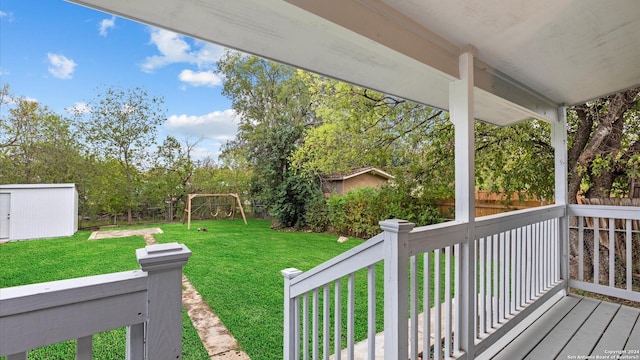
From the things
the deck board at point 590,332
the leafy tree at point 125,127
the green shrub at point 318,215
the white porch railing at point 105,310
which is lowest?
the deck board at point 590,332

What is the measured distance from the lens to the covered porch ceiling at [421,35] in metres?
1.30

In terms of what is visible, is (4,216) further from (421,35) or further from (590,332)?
(590,332)

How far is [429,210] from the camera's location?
6.37 meters

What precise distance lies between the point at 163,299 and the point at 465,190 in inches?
71.8

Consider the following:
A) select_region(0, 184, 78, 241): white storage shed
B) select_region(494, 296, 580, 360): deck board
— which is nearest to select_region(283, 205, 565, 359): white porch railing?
select_region(494, 296, 580, 360): deck board

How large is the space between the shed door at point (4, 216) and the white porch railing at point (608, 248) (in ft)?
37.6

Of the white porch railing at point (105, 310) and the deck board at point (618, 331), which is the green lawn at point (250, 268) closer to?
the white porch railing at point (105, 310)

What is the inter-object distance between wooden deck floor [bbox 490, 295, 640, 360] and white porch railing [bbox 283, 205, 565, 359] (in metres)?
0.15

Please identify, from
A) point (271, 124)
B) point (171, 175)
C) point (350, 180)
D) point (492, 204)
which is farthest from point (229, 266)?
point (271, 124)

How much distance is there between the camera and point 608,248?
3.82 m

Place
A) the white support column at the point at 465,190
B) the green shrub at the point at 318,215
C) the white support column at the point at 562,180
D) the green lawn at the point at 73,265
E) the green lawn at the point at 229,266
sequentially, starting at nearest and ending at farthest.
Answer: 1. the white support column at the point at 465,190
2. the green lawn at the point at 73,265
3. the green lawn at the point at 229,266
4. the white support column at the point at 562,180
5. the green shrub at the point at 318,215

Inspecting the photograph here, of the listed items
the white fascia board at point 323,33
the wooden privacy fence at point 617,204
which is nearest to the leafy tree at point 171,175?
the white fascia board at point 323,33

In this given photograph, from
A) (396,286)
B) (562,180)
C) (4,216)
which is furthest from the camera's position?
(4,216)

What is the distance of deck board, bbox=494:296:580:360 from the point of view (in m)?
2.07
